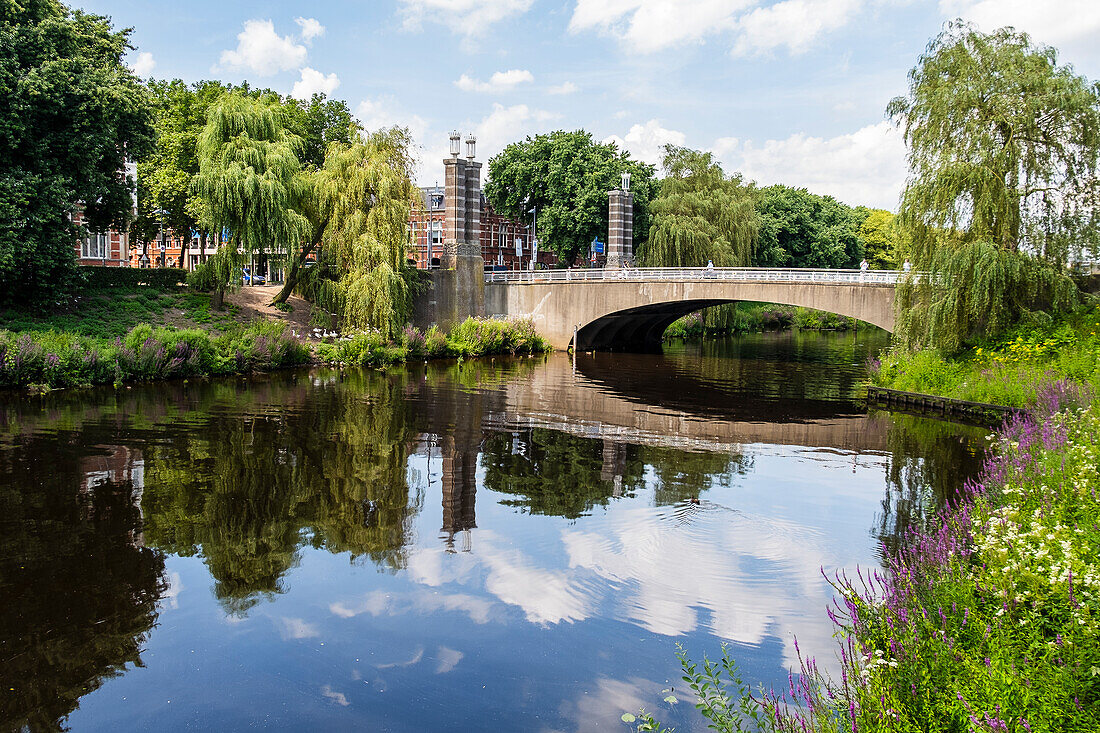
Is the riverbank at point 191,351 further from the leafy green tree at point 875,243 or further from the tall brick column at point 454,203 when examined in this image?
the leafy green tree at point 875,243

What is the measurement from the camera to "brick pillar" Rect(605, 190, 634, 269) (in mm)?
42375

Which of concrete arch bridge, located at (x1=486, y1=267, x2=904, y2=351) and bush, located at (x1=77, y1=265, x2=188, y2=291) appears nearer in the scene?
bush, located at (x1=77, y1=265, x2=188, y2=291)

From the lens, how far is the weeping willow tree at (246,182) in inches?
1128

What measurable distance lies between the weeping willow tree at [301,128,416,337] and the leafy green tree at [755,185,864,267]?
27881 millimetres

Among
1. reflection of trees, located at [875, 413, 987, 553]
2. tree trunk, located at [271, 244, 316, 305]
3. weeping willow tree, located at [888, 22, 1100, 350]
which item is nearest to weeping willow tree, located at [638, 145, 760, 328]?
tree trunk, located at [271, 244, 316, 305]

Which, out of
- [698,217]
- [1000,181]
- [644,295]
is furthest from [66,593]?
[698,217]

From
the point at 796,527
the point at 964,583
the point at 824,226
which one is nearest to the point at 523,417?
the point at 796,527

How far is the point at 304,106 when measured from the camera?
4019cm

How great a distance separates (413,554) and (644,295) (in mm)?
27466

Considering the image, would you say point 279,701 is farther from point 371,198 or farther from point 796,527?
point 371,198

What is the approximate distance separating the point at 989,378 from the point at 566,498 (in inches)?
502

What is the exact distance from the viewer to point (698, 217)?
43031 millimetres

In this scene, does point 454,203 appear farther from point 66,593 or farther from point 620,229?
point 66,593

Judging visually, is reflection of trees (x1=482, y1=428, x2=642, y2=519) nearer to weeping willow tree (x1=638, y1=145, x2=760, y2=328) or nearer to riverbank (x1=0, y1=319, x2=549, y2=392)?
riverbank (x1=0, y1=319, x2=549, y2=392)
